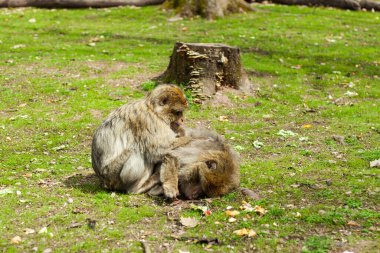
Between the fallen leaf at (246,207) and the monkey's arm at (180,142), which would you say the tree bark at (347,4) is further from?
the fallen leaf at (246,207)

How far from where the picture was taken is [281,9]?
20266 millimetres

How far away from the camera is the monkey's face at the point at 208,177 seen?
645cm

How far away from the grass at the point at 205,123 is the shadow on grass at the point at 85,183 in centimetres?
1

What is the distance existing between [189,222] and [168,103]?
150 cm

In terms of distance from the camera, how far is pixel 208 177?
643 cm

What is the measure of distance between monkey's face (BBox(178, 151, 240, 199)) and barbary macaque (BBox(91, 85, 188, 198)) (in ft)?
1.17

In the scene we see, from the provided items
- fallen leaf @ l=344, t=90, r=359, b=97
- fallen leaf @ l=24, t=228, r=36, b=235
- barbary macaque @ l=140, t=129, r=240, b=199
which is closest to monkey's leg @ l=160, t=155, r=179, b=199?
barbary macaque @ l=140, t=129, r=240, b=199

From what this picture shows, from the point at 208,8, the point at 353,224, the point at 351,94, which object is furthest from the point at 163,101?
the point at 208,8

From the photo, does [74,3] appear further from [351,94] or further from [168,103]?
[168,103]

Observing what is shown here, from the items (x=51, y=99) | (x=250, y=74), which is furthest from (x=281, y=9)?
(x=51, y=99)

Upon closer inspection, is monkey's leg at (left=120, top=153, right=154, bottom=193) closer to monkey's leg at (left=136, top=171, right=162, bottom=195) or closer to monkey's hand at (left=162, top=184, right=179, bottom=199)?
monkey's leg at (left=136, top=171, right=162, bottom=195)

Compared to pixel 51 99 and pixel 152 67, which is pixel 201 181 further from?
pixel 152 67

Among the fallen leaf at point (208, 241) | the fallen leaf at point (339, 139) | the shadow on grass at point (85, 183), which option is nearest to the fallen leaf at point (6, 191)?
the shadow on grass at point (85, 183)

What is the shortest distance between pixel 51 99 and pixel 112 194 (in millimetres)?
5257
